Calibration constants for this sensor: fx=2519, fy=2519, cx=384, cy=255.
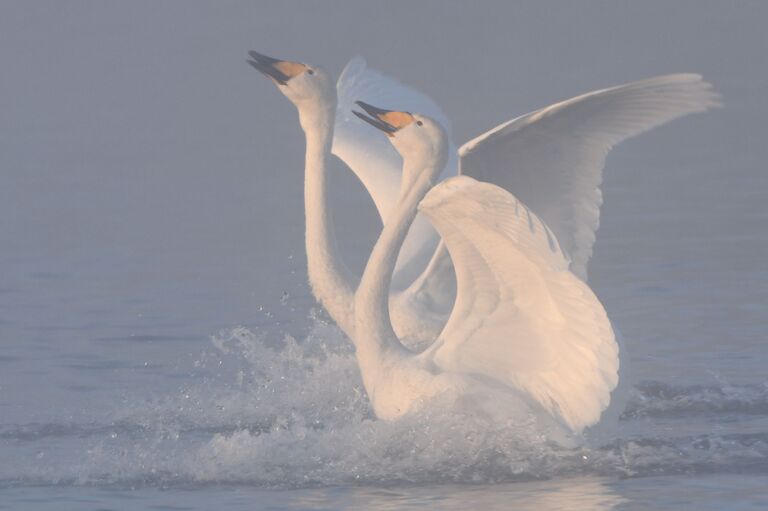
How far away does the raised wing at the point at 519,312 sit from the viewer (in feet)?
32.4

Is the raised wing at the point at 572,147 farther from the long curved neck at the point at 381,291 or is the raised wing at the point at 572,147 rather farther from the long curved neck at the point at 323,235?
the long curved neck at the point at 323,235

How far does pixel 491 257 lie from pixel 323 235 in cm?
229

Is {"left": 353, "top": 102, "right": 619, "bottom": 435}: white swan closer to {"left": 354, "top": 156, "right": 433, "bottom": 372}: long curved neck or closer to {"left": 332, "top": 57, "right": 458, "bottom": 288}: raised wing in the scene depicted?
{"left": 354, "top": 156, "right": 433, "bottom": 372}: long curved neck

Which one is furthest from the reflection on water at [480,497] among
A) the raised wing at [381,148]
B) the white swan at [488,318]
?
the raised wing at [381,148]

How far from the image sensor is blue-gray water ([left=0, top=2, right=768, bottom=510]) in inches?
407

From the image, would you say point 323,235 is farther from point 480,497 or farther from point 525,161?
point 480,497

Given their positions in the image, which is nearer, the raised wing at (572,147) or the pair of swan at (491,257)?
the pair of swan at (491,257)

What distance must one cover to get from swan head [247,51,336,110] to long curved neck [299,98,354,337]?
0.05m

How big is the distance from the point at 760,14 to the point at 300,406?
24.0m

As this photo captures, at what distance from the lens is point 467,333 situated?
10.9 m

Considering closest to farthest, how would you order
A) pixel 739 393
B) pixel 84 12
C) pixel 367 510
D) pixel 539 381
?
pixel 367 510
pixel 539 381
pixel 739 393
pixel 84 12

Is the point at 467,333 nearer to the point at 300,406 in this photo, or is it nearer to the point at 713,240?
A: the point at 300,406

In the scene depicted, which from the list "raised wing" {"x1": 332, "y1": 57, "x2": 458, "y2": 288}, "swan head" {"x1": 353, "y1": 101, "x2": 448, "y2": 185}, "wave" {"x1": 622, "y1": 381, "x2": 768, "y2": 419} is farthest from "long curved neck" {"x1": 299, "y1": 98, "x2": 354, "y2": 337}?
"wave" {"x1": 622, "y1": 381, "x2": 768, "y2": 419}

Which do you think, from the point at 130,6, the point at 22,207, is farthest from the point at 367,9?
the point at 22,207
